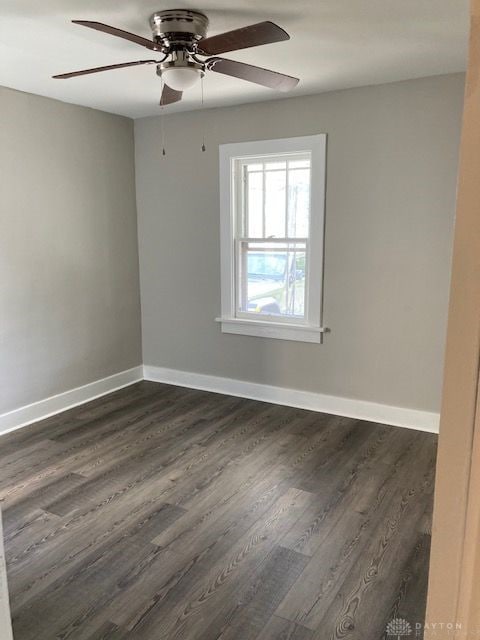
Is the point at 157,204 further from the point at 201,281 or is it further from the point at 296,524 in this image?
the point at 296,524

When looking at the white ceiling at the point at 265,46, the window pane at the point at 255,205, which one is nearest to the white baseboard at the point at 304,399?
the window pane at the point at 255,205

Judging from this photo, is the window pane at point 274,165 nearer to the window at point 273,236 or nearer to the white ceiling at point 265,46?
the window at point 273,236

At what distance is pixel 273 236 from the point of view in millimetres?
4105

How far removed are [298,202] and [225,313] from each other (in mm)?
1161

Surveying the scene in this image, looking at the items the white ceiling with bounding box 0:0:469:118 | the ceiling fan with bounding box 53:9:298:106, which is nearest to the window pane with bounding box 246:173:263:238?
the white ceiling with bounding box 0:0:469:118

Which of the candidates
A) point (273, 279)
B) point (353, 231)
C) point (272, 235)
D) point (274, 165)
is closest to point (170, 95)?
point (274, 165)

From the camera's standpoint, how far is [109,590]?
2.05 m

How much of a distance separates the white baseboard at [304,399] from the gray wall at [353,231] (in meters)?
0.07

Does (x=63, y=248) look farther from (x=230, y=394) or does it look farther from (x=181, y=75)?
(x=181, y=75)

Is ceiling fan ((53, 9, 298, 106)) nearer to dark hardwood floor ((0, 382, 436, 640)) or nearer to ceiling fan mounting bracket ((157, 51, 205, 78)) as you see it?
ceiling fan mounting bracket ((157, 51, 205, 78))

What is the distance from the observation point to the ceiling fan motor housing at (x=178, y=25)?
2.23 m

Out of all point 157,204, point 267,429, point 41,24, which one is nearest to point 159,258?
point 157,204

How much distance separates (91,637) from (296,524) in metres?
1.10

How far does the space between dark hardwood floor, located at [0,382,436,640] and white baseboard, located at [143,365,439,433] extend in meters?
0.12
